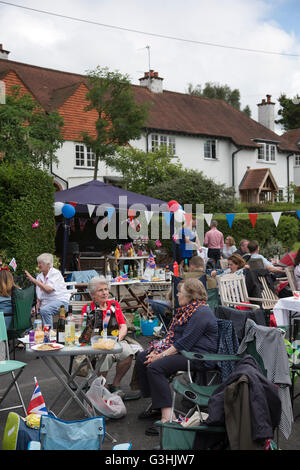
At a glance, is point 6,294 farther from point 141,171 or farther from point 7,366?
point 141,171

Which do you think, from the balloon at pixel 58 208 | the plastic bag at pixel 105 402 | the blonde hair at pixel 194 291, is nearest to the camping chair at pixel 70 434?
the plastic bag at pixel 105 402

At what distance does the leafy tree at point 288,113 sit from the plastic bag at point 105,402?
49524 millimetres

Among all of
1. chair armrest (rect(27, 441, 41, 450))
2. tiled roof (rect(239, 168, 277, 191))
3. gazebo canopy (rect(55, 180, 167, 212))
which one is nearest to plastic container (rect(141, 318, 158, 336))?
chair armrest (rect(27, 441, 41, 450))

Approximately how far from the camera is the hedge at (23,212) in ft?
32.2

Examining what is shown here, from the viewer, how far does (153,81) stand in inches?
1259

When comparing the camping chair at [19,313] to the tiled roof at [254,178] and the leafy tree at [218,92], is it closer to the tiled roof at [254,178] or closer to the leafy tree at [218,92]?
the tiled roof at [254,178]

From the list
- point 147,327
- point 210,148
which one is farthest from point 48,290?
point 210,148

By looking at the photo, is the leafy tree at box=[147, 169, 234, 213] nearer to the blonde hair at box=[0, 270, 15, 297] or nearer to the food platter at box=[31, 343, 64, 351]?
the blonde hair at box=[0, 270, 15, 297]

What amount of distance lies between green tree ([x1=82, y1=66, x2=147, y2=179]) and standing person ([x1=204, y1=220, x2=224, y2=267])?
608 centimetres

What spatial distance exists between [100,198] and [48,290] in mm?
6464

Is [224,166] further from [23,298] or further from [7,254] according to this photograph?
[23,298]

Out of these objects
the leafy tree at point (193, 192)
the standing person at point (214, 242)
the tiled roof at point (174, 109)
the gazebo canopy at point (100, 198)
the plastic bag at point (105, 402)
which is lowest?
the plastic bag at point (105, 402)

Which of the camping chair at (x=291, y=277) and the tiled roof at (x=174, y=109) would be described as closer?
the camping chair at (x=291, y=277)
